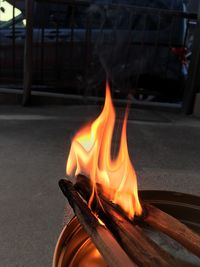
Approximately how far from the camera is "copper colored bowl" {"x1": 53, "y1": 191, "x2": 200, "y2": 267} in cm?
149

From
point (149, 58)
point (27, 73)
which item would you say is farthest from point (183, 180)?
point (149, 58)

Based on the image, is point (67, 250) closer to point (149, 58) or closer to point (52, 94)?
point (52, 94)

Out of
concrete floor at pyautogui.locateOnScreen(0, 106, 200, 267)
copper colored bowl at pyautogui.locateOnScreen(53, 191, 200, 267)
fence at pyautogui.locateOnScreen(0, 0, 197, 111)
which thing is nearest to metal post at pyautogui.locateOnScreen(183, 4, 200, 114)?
concrete floor at pyautogui.locateOnScreen(0, 106, 200, 267)

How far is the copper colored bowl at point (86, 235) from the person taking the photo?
149cm

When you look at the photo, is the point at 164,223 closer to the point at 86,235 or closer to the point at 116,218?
the point at 116,218

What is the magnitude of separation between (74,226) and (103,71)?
17.2 feet

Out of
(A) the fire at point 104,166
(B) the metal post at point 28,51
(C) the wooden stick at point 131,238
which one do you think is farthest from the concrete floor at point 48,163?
(C) the wooden stick at point 131,238

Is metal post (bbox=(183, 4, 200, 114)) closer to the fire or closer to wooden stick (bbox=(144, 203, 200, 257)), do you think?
the fire

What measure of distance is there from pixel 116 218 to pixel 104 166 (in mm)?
370

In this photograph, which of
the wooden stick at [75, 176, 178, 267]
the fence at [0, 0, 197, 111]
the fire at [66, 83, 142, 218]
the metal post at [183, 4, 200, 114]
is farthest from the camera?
the fence at [0, 0, 197, 111]

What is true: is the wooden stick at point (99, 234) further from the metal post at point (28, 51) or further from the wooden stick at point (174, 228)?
the metal post at point (28, 51)

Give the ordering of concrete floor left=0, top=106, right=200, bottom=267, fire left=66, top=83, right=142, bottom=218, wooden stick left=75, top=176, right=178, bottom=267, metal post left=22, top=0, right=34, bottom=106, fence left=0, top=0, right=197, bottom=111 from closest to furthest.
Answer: wooden stick left=75, top=176, right=178, bottom=267, fire left=66, top=83, right=142, bottom=218, concrete floor left=0, top=106, right=200, bottom=267, metal post left=22, top=0, right=34, bottom=106, fence left=0, top=0, right=197, bottom=111

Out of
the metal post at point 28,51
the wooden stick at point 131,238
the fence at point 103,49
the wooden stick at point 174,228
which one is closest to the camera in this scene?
the wooden stick at point 131,238

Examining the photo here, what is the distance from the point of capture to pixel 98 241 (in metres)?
1.37
